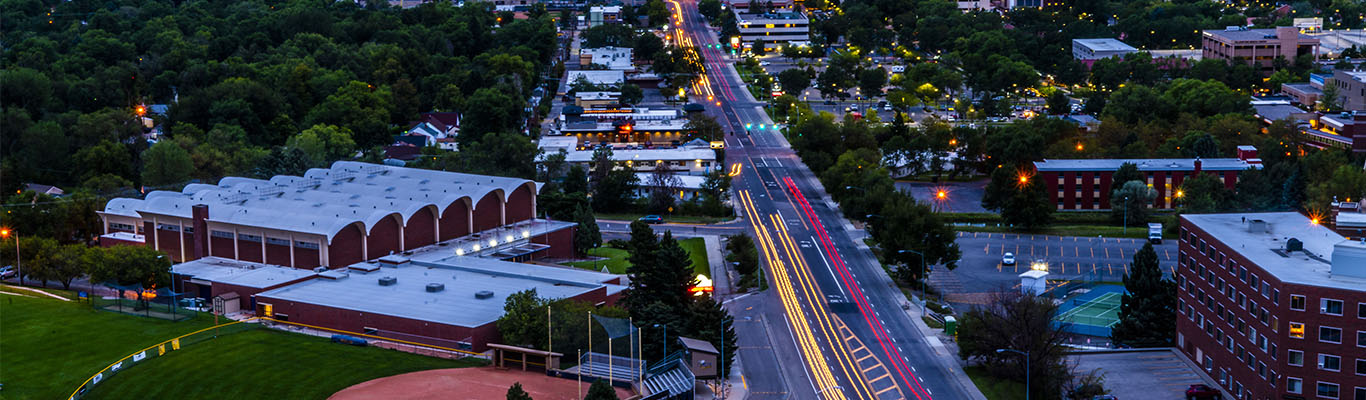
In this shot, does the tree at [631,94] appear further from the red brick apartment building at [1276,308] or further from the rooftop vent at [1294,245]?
the rooftop vent at [1294,245]

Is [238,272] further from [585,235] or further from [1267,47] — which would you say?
[1267,47]

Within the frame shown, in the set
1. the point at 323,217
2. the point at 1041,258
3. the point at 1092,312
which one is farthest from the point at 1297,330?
the point at 323,217

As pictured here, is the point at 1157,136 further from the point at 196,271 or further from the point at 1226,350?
the point at 196,271

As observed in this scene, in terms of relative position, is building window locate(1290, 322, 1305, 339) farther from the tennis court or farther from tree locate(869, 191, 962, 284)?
tree locate(869, 191, 962, 284)

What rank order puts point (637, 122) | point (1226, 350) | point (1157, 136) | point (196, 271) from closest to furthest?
1. point (1226, 350)
2. point (196, 271)
3. point (1157, 136)
4. point (637, 122)

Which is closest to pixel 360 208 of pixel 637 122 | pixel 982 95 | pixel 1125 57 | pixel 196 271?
pixel 196 271

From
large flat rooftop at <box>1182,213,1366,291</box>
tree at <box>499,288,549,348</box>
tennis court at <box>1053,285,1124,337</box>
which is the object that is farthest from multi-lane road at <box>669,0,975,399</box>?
large flat rooftop at <box>1182,213,1366,291</box>
